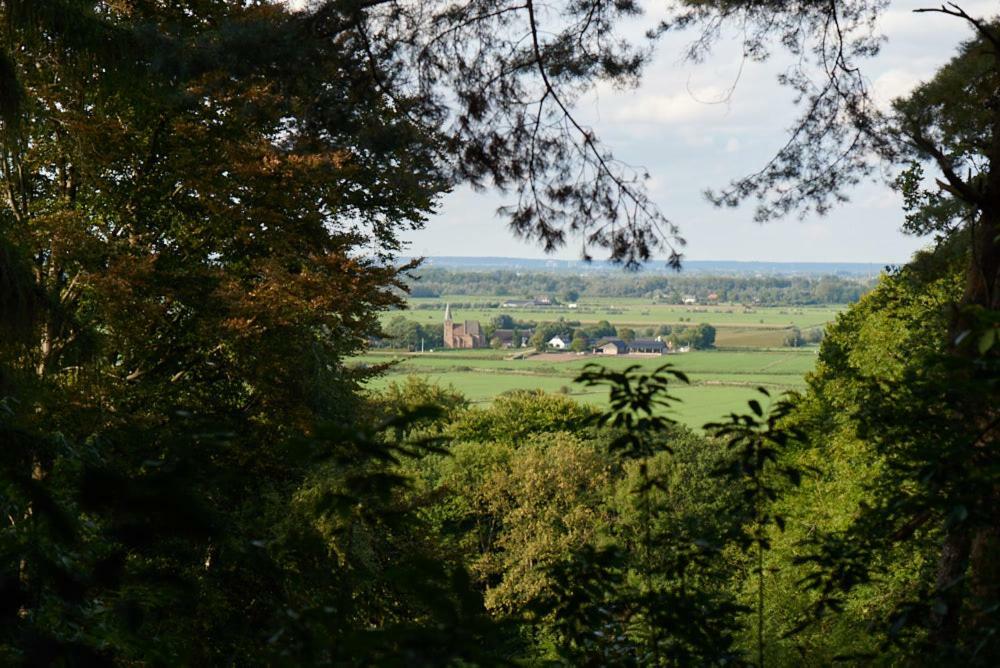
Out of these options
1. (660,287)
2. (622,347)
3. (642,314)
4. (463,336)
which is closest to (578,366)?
(622,347)

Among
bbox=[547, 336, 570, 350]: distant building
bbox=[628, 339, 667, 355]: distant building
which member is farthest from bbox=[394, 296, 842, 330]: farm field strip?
bbox=[547, 336, 570, 350]: distant building

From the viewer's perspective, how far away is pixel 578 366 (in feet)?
188

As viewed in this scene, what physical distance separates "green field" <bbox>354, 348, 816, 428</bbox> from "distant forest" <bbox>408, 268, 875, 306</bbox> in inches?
582

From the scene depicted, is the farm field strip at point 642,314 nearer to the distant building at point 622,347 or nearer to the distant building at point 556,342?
Answer: the distant building at point 556,342

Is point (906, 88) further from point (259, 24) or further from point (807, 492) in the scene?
point (807, 492)

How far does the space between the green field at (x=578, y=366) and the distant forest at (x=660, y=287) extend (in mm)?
14778

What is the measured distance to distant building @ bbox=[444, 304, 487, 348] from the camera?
219 ft

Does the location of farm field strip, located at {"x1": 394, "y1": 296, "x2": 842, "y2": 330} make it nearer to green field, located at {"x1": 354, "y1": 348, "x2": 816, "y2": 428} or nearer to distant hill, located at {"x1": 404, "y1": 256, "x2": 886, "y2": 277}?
green field, located at {"x1": 354, "y1": 348, "x2": 816, "y2": 428}

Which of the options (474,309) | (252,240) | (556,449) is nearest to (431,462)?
(556,449)

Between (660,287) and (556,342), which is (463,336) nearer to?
(556,342)

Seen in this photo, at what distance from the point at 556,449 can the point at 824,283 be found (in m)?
62.0

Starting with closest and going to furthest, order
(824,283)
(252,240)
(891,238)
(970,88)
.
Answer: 1. (970,88)
2. (891,238)
3. (252,240)
4. (824,283)

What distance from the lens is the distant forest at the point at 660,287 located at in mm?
84000

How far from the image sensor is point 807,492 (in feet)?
68.3
